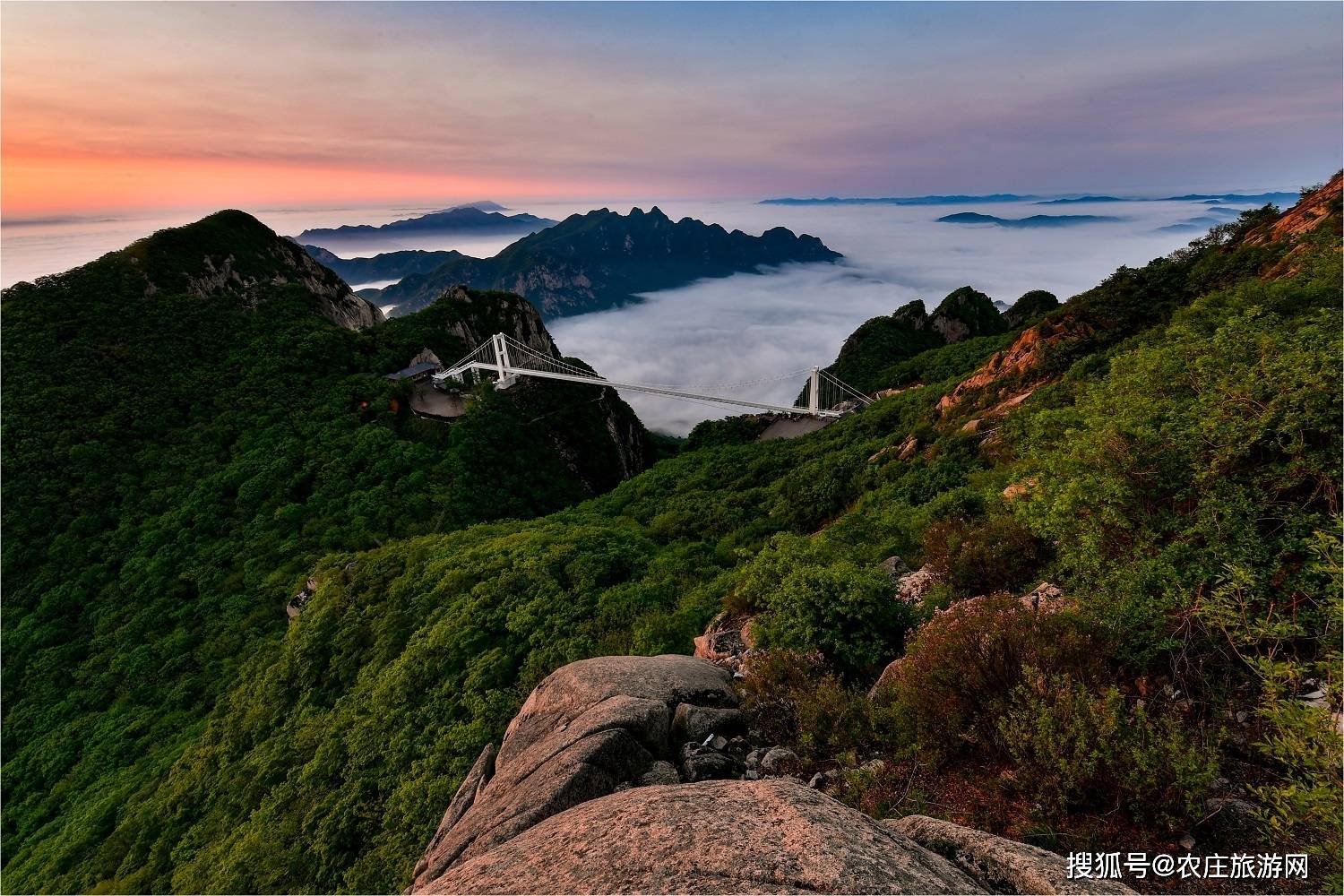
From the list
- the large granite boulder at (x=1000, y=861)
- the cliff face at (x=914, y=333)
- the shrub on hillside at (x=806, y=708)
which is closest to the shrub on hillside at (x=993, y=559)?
the shrub on hillside at (x=806, y=708)

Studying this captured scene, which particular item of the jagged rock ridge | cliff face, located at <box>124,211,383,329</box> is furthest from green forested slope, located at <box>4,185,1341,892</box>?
cliff face, located at <box>124,211,383,329</box>

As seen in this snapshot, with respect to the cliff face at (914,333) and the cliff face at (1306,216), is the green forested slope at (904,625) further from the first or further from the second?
the cliff face at (914,333)

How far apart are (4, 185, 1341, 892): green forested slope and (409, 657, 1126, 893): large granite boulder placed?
1048mm

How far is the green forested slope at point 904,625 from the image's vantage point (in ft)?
17.1

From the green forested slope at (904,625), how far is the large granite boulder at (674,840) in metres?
1.05

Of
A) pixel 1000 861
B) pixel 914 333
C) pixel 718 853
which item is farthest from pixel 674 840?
pixel 914 333

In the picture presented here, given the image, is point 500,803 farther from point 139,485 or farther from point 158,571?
point 139,485

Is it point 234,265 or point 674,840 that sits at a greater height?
point 234,265

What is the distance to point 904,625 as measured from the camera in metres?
9.01

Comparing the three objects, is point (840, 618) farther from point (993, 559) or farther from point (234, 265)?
point (234, 265)

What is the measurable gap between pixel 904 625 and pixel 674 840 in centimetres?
611

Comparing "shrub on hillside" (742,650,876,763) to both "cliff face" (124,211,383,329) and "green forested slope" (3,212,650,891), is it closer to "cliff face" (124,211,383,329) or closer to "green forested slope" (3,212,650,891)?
"green forested slope" (3,212,650,891)

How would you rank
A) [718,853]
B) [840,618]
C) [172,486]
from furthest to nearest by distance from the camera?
[172,486] < [840,618] < [718,853]

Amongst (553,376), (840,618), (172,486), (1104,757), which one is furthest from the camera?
(553,376)
